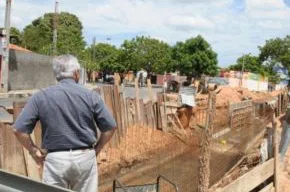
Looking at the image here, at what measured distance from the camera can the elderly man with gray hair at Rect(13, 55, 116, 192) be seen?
3947 mm

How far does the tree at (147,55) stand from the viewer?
72375mm

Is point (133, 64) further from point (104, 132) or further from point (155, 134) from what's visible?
point (104, 132)

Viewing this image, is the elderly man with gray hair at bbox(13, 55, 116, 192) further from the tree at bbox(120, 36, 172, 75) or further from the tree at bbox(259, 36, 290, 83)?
the tree at bbox(259, 36, 290, 83)

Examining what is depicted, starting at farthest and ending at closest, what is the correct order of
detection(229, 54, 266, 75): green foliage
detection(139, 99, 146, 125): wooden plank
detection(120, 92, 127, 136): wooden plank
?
detection(229, 54, 266, 75): green foliage < detection(139, 99, 146, 125): wooden plank < detection(120, 92, 127, 136): wooden plank

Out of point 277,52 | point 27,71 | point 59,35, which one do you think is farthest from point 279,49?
point 27,71

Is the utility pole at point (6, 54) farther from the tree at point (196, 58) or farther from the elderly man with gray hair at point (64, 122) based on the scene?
the tree at point (196, 58)

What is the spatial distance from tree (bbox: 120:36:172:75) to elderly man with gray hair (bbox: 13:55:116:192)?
68.0 metres

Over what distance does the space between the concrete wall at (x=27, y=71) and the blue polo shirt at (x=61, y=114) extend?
27.4m

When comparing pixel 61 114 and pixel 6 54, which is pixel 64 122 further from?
pixel 6 54

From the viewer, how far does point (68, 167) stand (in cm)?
396

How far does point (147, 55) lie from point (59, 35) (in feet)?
45.9

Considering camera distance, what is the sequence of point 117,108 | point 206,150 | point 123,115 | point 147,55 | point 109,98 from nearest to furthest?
point 206,150 < point 109,98 < point 117,108 < point 123,115 < point 147,55

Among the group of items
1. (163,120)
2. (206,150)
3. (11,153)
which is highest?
(206,150)

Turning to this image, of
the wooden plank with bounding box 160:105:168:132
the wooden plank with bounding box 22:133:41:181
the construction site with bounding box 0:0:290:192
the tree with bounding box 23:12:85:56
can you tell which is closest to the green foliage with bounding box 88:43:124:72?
the tree with bounding box 23:12:85:56
